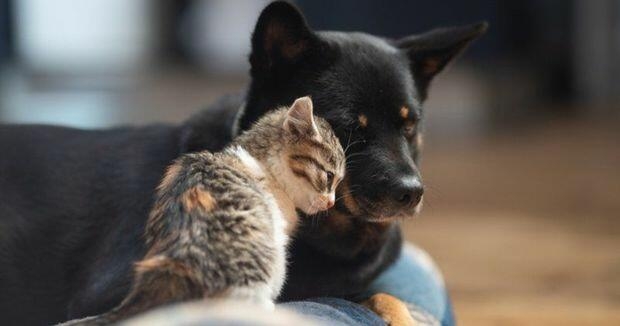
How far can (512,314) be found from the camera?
9.14 feet

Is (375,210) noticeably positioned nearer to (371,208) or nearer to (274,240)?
(371,208)

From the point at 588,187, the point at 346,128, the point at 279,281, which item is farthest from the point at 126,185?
the point at 588,187

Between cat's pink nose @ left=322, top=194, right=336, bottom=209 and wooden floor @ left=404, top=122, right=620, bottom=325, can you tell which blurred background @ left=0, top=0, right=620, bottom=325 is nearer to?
wooden floor @ left=404, top=122, right=620, bottom=325

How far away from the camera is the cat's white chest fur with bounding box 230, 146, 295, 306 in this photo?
4.62 ft

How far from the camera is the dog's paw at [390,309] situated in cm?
191

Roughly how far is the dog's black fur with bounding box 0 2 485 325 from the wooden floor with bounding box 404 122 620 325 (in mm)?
597

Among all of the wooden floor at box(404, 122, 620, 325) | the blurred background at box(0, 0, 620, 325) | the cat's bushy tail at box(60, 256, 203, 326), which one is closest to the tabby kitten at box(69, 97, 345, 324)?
the cat's bushy tail at box(60, 256, 203, 326)

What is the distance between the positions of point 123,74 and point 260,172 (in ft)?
21.4

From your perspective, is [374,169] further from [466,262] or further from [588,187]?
[588,187]

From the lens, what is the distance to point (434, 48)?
215 cm

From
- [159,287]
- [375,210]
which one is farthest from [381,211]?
[159,287]

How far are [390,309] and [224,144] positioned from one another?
49cm

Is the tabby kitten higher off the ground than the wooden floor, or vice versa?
the tabby kitten

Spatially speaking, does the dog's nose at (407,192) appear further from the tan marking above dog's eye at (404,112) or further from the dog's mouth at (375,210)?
the tan marking above dog's eye at (404,112)
